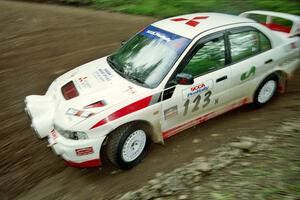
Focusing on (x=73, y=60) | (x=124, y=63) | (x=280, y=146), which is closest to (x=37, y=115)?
(x=124, y=63)

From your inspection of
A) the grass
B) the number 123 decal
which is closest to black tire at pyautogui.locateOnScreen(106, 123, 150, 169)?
the number 123 decal

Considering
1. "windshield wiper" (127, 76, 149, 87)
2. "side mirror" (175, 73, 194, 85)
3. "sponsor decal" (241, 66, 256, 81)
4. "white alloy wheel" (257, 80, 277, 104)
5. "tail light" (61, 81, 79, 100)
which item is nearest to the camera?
"side mirror" (175, 73, 194, 85)

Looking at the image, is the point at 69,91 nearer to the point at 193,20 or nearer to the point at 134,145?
the point at 134,145

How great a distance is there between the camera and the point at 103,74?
5227mm

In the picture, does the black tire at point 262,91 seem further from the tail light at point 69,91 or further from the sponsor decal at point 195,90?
the tail light at point 69,91

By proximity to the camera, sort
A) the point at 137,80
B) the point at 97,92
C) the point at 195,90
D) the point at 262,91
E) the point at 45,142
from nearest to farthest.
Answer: the point at 97,92, the point at 137,80, the point at 195,90, the point at 45,142, the point at 262,91

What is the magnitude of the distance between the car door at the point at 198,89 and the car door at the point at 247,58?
0.18 metres

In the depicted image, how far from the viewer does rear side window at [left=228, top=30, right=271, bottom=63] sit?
5456 millimetres

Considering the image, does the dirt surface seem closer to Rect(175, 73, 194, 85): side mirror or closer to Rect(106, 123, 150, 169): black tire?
Rect(106, 123, 150, 169): black tire

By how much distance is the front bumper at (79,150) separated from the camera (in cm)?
448

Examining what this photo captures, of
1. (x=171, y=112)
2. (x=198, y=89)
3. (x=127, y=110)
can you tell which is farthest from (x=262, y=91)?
(x=127, y=110)

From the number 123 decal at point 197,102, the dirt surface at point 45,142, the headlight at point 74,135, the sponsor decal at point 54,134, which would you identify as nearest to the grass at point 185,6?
the dirt surface at point 45,142

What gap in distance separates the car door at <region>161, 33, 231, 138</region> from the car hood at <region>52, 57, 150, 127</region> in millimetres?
505

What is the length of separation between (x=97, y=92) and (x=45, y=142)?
4.65ft
